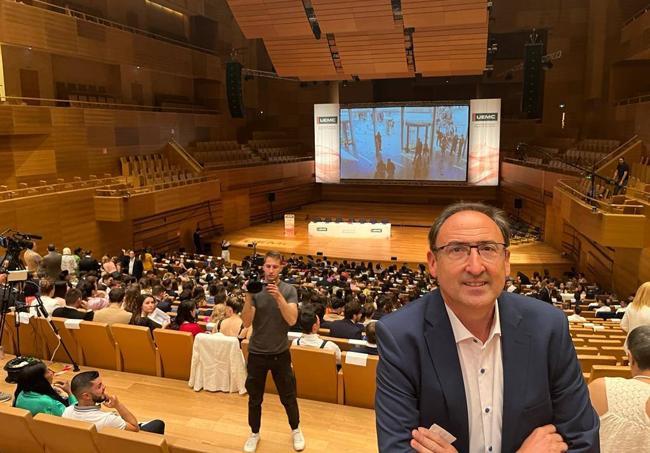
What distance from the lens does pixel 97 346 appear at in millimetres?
6051

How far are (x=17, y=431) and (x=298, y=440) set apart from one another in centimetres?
204

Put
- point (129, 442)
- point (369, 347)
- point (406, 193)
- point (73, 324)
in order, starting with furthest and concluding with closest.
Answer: point (406, 193)
point (73, 324)
point (369, 347)
point (129, 442)

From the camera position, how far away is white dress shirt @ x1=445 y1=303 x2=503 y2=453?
5.28 feet

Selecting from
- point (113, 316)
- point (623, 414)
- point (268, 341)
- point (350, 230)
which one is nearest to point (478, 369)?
point (623, 414)

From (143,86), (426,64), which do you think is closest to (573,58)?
(426,64)

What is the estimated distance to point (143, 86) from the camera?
2031 centimetres

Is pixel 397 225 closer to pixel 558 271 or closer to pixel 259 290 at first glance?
pixel 558 271

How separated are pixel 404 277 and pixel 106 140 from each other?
35.4 feet

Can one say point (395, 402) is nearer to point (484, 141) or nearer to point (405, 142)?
point (484, 141)

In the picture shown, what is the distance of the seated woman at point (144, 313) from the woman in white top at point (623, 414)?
16.6 feet

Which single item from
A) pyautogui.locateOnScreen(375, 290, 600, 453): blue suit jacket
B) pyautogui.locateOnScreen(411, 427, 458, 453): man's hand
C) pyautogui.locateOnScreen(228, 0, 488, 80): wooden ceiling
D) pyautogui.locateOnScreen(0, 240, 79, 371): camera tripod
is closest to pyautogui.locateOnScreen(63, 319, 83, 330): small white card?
pyautogui.locateOnScreen(0, 240, 79, 371): camera tripod

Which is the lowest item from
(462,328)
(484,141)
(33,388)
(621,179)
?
(33,388)

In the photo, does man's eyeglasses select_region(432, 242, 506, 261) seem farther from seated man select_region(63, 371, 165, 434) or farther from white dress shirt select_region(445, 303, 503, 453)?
seated man select_region(63, 371, 165, 434)

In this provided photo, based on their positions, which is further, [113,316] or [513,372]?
[113,316]
